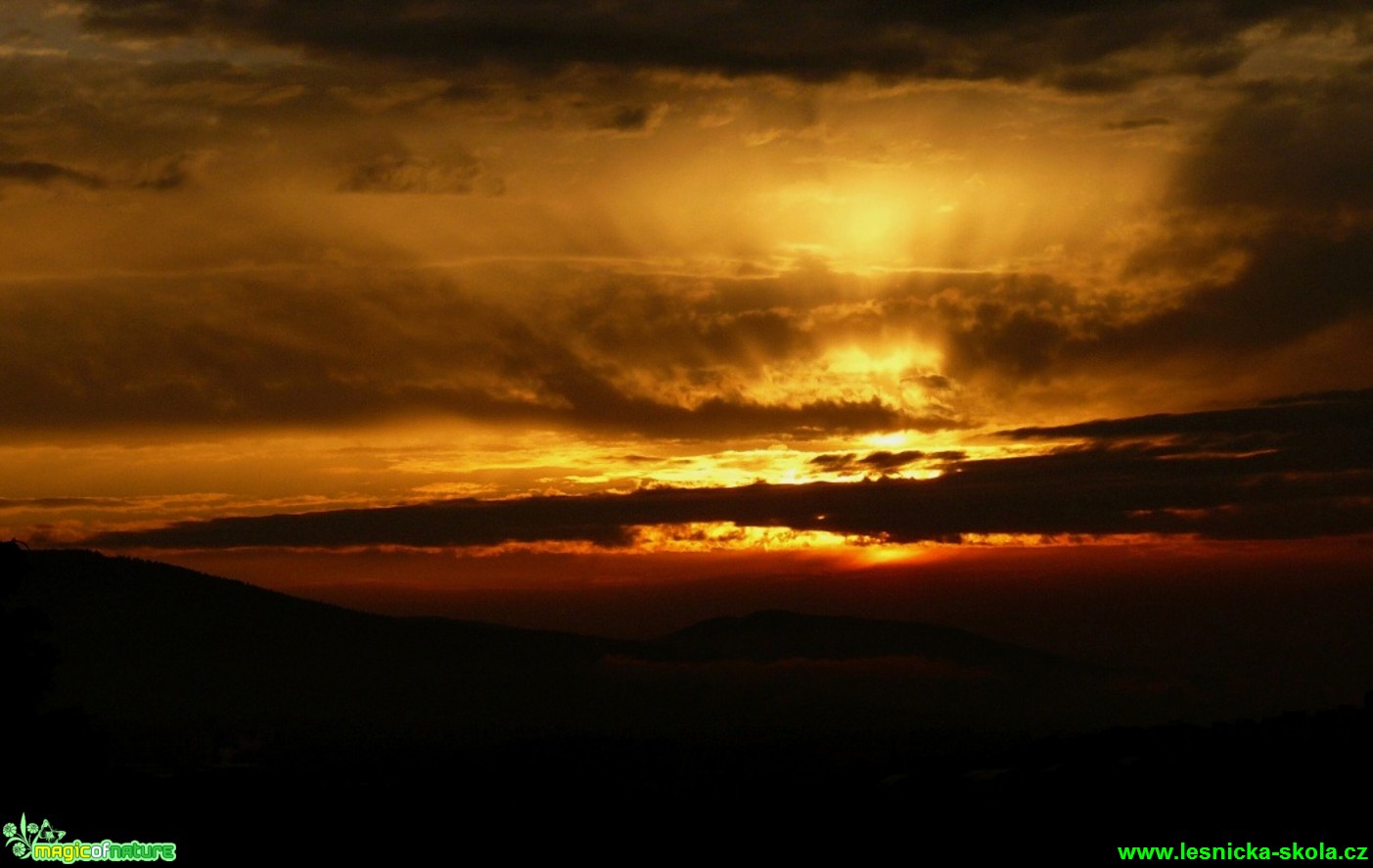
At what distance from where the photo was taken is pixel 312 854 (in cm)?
5803

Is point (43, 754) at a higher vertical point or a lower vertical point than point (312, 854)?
higher

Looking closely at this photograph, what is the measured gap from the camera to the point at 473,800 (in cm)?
8006

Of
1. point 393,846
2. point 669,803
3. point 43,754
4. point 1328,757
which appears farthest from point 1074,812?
point 43,754

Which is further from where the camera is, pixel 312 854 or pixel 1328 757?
pixel 312 854

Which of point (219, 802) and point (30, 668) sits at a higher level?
point (30, 668)

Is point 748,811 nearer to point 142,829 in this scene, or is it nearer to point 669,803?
point 669,803

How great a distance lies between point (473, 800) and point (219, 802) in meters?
14.3

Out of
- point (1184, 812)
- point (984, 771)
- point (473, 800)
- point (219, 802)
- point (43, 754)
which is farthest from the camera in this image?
point (43, 754)

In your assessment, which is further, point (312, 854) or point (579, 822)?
point (579, 822)

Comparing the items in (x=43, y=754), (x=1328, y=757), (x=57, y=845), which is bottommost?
(x=57, y=845)

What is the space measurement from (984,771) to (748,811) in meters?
9.82

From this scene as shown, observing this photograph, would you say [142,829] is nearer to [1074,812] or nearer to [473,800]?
[473,800]

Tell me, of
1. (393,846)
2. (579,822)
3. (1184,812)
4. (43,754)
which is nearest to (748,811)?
(579,822)

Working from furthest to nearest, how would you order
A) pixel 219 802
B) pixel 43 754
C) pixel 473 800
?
pixel 43 754
pixel 473 800
pixel 219 802
